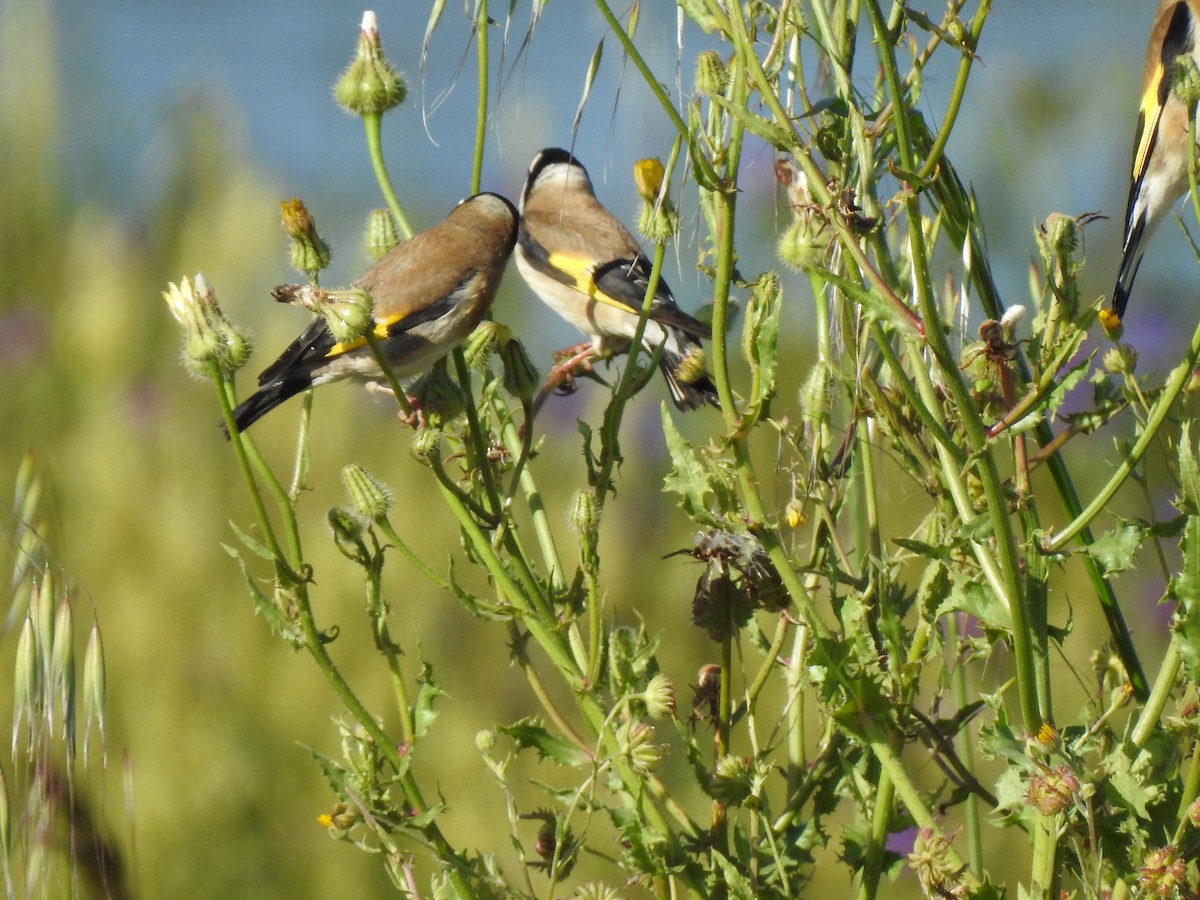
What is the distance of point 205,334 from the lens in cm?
114

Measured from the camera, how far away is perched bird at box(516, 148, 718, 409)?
274 cm

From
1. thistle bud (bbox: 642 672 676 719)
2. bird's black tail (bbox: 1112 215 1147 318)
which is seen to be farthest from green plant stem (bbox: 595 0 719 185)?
bird's black tail (bbox: 1112 215 1147 318)

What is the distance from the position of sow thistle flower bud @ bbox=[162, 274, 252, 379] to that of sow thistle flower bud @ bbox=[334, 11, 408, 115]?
0.33 meters

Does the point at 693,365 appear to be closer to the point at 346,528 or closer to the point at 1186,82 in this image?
the point at 346,528

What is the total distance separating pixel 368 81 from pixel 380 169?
163 millimetres

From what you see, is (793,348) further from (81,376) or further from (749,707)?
(749,707)

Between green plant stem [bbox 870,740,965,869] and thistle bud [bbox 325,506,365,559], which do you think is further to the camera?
thistle bud [bbox 325,506,365,559]

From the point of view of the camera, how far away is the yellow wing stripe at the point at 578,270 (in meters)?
2.94

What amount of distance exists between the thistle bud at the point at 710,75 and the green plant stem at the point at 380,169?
12.6 inches

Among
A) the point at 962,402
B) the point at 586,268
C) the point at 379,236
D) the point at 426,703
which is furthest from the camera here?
the point at 586,268

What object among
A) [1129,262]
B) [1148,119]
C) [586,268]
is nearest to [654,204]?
[1129,262]

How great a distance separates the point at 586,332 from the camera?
3.12 m

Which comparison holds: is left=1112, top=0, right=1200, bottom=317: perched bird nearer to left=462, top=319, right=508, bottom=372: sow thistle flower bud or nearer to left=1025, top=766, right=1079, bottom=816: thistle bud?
left=462, top=319, right=508, bottom=372: sow thistle flower bud

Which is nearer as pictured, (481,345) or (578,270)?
(481,345)
